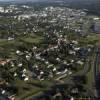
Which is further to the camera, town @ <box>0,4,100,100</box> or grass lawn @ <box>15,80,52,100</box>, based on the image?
town @ <box>0,4,100,100</box>

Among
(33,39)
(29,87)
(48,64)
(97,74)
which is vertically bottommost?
(33,39)

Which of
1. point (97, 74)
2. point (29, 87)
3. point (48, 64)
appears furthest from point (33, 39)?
point (29, 87)

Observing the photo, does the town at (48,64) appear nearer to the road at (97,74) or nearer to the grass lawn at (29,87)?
the grass lawn at (29,87)

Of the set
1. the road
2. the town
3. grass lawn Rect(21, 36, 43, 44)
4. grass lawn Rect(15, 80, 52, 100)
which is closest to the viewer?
grass lawn Rect(15, 80, 52, 100)

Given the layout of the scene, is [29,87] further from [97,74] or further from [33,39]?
[33,39]

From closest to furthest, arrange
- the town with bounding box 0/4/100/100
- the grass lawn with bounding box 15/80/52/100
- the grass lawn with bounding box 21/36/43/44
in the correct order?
1. the grass lawn with bounding box 15/80/52/100
2. the town with bounding box 0/4/100/100
3. the grass lawn with bounding box 21/36/43/44

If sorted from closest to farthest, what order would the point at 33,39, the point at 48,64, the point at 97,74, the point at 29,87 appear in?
the point at 29,87, the point at 97,74, the point at 48,64, the point at 33,39

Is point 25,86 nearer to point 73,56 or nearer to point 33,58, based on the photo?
point 33,58

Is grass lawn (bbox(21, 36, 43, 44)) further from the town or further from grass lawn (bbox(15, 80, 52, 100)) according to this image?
grass lawn (bbox(15, 80, 52, 100))

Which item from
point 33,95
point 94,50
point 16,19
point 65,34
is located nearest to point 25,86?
point 33,95

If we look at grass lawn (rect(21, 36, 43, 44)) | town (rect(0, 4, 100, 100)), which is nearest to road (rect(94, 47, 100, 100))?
town (rect(0, 4, 100, 100))

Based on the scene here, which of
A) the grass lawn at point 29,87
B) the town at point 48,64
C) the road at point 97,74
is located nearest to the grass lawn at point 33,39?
the town at point 48,64
